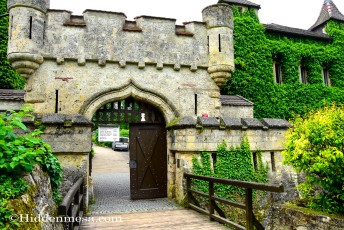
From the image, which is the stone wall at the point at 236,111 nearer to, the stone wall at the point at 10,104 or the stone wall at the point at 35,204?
the stone wall at the point at 10,104

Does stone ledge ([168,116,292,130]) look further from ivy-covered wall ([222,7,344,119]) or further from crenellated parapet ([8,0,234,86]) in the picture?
ivy-covered wall ([222,7,344,119])

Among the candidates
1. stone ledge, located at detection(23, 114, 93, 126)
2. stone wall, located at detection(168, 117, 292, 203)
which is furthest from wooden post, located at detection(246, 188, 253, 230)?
stone ledge, located at detection(23, 114, 93, 126)

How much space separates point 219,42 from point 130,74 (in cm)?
314

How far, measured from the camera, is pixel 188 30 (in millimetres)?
9156

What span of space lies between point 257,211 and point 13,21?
29.2ft

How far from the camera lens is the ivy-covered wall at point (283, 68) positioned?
13.6 meters

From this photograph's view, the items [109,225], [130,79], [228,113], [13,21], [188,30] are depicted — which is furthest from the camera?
[228,113]

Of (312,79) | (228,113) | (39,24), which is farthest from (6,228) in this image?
(312,79)

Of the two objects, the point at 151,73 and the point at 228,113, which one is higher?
the point at 151,73

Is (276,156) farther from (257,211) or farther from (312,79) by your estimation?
(312,79)

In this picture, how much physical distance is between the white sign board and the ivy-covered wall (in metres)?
6.31

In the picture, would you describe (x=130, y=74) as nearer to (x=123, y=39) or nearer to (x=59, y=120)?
(x=123, y=39)

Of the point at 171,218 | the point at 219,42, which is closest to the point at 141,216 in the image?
the point at 171,218

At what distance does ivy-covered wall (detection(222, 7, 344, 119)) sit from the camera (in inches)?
535
